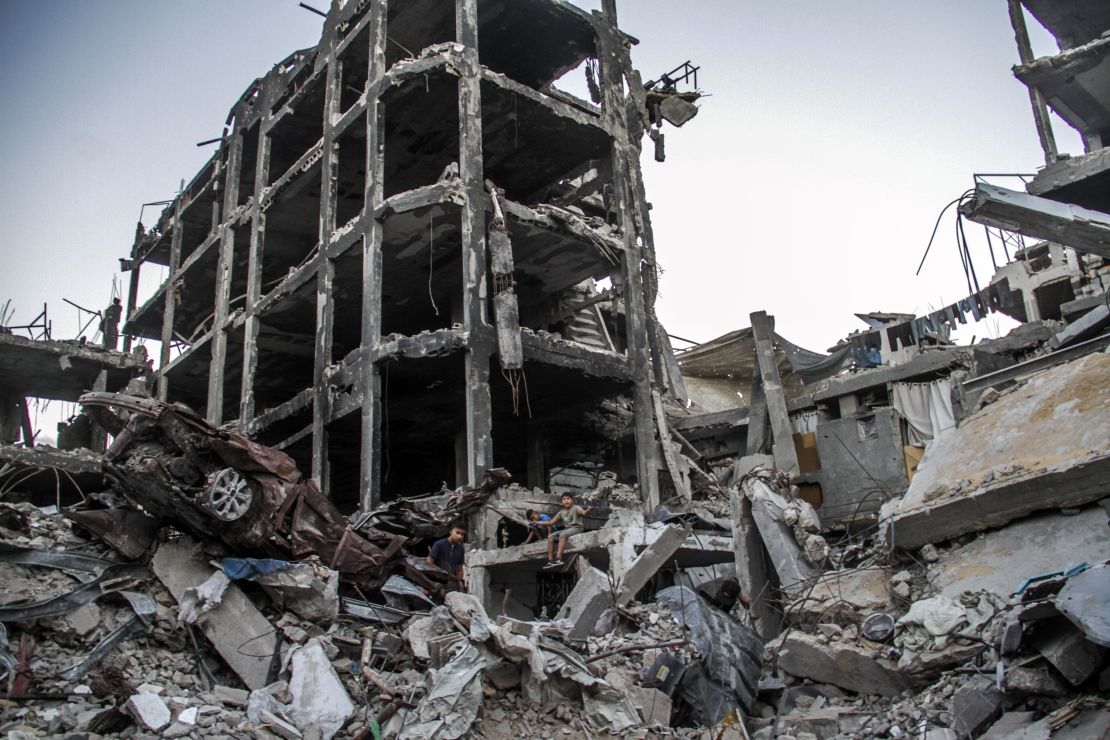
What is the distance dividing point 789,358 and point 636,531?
10875mm

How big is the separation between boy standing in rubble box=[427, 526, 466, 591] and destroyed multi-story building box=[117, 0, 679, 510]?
10.2 feet

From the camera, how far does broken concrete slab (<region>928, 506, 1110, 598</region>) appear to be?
729cm

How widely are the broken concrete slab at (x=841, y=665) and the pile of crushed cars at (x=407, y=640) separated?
2cm

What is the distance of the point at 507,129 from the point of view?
68.3ft

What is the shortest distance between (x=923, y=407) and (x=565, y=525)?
9848 millimetres

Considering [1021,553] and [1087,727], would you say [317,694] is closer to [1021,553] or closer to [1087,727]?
[1087,727]

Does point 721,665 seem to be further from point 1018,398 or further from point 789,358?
point 789,358

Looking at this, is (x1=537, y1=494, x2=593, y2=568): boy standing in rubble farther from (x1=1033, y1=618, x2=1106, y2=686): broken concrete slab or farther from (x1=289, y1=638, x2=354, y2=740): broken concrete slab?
Answer: (x1=1033, y1=618, x2=1106, y2=686): broken concrete slab

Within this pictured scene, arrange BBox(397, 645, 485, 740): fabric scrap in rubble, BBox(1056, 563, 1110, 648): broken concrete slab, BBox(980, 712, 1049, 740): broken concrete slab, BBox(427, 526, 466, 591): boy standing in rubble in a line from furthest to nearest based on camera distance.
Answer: BBox(427, 526, 466, 591): boy standing in rubble
BBox(397, 645, 485, 740): fabric scrap in rubble
BBox(980, 712, 1049, 740): broken concrete slab
BBox(1056, 563, 1110, 648): broken concrete slab

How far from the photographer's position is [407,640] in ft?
31.2

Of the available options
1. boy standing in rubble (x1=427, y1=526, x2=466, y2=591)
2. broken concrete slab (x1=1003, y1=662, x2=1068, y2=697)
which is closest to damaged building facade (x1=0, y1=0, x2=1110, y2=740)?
broken concrete slab (x1=1003, y1=662, x2=1068, y2=697)

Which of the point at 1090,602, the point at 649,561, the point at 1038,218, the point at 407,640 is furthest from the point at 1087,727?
the point at 649,561

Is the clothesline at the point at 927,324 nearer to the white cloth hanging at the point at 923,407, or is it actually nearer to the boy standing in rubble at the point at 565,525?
the white cloth hanging at the point at 923,407

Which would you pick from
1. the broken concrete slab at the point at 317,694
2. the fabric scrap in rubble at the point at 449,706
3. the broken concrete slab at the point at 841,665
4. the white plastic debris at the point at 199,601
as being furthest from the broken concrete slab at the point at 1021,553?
the white plastic debris at the point at 199,601
